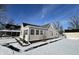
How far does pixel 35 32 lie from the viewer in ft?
10.0

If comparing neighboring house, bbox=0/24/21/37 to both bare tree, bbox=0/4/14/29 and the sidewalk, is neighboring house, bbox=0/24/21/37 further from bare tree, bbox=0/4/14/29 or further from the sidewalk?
the sidewalk

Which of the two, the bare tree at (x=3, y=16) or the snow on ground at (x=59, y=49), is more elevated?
the bare tree at (x=3, y=16)

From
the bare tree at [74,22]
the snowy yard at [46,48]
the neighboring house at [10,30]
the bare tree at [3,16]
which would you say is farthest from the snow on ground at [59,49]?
the bare tree at [3,16]

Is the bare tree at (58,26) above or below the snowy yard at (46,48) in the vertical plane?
above

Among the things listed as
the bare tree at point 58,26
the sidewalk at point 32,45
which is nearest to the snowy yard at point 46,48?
the sidewalk at point 32,45

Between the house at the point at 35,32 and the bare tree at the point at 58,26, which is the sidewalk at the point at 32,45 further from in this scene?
the bare tree at the point at 58,26

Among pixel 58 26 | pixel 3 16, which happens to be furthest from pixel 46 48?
pixel 3 16

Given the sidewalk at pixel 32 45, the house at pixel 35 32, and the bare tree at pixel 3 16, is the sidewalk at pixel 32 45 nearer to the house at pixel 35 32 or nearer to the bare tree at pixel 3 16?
the house at pixel 35 32

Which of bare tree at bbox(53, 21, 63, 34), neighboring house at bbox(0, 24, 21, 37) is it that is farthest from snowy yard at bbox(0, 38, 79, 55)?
bare tree at bbox(53, 21, 63, 34)

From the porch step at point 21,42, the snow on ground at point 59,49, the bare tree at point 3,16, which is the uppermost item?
the bare tree at point 3,16

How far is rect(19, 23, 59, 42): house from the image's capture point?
3.04m

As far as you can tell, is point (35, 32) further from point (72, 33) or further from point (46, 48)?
point (72, 33)

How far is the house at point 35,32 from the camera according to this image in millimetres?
3039
